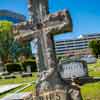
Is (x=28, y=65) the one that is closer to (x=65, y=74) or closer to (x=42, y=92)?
(x=65, y=74)

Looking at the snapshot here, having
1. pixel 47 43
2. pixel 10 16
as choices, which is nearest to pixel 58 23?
pixel 47 43

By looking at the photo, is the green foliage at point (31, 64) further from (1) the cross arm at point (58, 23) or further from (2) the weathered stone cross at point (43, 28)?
(1) the cross arm at point (58, 23)

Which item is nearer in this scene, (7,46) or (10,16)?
(7,46)

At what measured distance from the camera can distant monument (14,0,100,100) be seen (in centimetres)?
774

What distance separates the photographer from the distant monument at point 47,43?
25.4 ft

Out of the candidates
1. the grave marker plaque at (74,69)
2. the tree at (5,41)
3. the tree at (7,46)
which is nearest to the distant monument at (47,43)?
the grave marker plaque at (74,69)

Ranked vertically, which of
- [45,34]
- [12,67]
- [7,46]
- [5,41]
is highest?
[5,41]

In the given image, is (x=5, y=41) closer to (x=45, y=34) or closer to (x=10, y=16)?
(x=45, y=34)

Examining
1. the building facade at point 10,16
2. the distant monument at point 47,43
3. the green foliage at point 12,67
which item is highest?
the building facade at point 10,16

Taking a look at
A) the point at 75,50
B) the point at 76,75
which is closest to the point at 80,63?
the point at 76,75

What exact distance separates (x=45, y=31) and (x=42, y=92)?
1.65 meters

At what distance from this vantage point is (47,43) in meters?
8.12

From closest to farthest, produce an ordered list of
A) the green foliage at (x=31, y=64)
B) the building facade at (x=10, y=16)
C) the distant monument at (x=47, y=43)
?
the distant monument at (x=47, y=43), the green foliage at (x=31, y=64), the building facade at (x=10, y=16)

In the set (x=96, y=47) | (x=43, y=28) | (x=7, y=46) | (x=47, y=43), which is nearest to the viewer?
(x=47, y=43)
